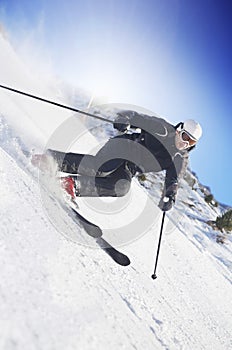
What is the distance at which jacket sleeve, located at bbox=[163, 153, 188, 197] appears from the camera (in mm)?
5094

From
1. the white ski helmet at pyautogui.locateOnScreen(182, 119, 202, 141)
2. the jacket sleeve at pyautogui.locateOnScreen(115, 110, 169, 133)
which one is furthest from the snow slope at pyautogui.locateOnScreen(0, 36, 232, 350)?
the white ski helmet at pyautogui.locateOnScreen(182, 119, 202, 141)

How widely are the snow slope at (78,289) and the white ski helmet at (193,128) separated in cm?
212

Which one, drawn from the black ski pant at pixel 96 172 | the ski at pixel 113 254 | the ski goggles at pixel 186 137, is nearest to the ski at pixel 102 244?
the ski at pixel 113 254

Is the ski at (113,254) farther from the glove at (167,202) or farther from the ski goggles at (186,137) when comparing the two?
the ski goggles at (186,137)

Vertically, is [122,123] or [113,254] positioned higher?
[122,123]

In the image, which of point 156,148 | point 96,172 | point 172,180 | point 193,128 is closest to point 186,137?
point 193,128

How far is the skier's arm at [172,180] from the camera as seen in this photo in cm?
506

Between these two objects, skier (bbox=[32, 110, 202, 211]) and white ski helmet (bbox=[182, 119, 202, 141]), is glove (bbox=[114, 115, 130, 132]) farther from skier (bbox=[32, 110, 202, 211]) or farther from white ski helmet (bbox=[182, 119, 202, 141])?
white ski helmet (bbox=[182, 119, 202, 141])

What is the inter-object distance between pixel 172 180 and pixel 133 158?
0.71 metres

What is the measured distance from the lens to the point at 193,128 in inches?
204

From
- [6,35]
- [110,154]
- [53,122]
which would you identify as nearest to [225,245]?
[53,122]

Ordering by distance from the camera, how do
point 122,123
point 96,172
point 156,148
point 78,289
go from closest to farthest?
point 78,289 → point 96,172 → point 122,123 → point 156,148

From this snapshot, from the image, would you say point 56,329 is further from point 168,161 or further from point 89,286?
point 168,161

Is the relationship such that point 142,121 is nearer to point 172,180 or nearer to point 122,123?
point 122,123
